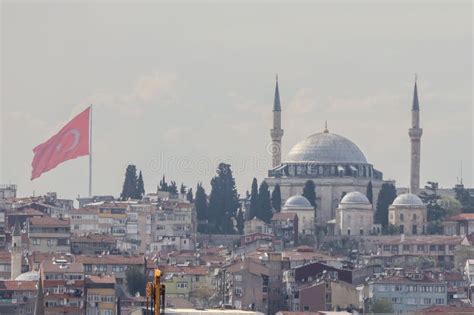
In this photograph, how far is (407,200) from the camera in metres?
138

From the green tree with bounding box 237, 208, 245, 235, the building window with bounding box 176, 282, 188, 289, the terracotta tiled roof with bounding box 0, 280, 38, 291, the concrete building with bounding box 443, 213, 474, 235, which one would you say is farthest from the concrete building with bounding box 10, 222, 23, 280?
the concrete building with bounding box 443, 213, 474, 235

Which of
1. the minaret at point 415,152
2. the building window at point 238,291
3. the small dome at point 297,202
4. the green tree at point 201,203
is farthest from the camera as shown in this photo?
the minaret at point 415,152

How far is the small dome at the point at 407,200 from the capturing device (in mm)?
137500

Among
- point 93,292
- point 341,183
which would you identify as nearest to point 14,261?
point 93,292

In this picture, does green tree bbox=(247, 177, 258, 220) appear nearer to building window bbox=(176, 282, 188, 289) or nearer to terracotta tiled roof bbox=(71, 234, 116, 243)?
terracotta tiled roof bbox=(71, 234, 116, 243)


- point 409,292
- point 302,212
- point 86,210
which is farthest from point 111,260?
point 302,212

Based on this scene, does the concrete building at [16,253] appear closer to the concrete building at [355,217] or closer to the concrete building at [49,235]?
the concrete building at [49,235]

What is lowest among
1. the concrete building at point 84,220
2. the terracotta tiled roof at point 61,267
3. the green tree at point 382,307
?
the green tree at point 382,307

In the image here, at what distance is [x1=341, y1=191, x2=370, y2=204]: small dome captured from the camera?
139 metres

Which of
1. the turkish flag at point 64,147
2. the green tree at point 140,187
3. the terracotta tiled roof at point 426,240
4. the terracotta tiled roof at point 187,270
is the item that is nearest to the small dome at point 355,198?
the terracotta tiled roof at point 426,240

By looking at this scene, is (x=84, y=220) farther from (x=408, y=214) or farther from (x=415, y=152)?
(x=415, y=152)

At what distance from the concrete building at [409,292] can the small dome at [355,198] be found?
37125 millimetres

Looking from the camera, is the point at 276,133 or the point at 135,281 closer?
the point at 135,281

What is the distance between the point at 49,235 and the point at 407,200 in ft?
89.4
